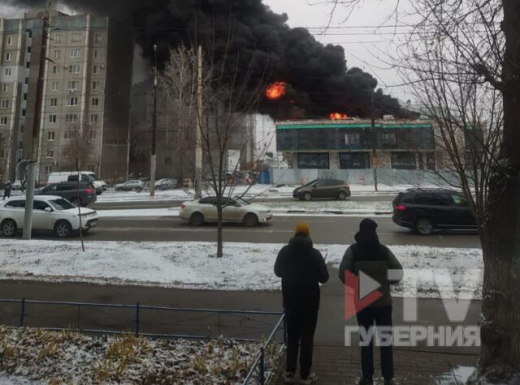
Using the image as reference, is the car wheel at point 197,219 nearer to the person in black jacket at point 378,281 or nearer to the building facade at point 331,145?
the person in black jacket at point 378,281

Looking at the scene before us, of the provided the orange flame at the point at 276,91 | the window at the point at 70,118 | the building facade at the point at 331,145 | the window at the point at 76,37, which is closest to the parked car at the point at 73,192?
the building facade at the point at 331,145

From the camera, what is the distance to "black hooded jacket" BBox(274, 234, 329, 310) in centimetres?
358

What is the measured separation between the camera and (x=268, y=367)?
385 centimetres

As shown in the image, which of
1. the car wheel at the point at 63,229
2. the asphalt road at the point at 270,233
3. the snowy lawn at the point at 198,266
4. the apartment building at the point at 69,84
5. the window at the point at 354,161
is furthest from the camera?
the apartment building at the point at 69,84

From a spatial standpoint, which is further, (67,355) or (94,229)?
(94,229)

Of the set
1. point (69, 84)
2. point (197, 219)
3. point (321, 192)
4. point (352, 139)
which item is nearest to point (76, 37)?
point (69, 84)

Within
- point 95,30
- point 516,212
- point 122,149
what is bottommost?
point 516,212

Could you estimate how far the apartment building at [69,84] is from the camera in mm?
56750

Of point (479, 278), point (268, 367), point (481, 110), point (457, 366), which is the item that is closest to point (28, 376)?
point (268, 367)

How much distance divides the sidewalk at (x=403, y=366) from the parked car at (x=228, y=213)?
10.8 meters

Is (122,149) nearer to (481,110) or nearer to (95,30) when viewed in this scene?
(95,30)

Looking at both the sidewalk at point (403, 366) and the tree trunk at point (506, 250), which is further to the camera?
the sidewalk at point (403, 366)

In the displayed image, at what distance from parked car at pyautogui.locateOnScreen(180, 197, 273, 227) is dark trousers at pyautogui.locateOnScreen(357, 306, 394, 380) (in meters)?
11.7

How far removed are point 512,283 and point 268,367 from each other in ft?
7.80
